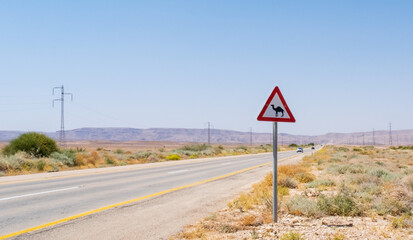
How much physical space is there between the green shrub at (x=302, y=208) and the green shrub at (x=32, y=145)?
23.9m

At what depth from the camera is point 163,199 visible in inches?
459

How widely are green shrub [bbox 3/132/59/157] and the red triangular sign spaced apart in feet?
81.0

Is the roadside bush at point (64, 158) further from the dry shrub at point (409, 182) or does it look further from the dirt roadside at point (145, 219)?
the dry shrub at point (409, 182)

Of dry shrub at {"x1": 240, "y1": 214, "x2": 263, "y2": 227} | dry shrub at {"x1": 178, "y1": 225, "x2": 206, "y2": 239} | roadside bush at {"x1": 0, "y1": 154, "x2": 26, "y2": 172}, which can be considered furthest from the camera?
roadside bush at {"x1": 0, "y1": 154, "x2": 26, "y2": 172}

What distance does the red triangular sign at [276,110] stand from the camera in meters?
7.33

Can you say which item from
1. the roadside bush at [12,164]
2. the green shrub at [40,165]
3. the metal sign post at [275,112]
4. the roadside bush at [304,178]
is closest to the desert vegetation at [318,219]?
the metal sign post at [275,112]

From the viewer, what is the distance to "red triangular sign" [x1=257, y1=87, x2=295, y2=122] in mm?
7328

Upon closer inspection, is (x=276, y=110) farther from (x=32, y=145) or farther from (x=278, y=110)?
(x=32, y=145)

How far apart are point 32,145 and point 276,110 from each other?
25842 mm

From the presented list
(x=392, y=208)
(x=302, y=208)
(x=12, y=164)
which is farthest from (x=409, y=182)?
(x=12, y=164)

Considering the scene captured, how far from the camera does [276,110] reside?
7383 mm

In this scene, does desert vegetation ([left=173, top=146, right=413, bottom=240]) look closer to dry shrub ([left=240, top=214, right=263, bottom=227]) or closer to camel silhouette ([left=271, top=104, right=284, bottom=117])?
dry shrub ([left=240, top=214, right=263, bottom=227])

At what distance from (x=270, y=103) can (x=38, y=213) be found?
235 inches

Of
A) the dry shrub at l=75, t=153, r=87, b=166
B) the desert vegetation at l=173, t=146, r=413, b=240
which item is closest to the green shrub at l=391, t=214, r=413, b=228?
the desert vegetation at l=173, t=146, r=413, b=240
